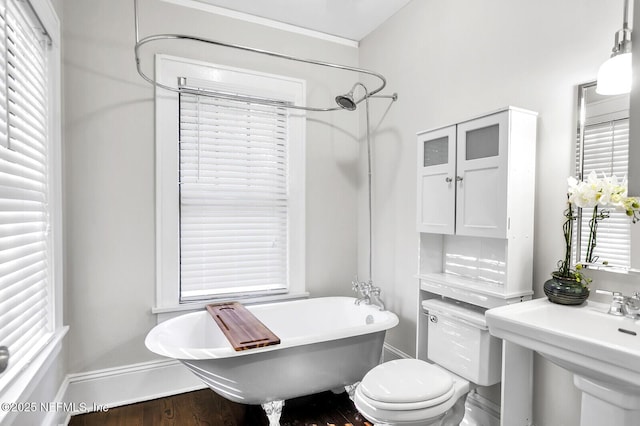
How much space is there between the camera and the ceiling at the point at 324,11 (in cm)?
255

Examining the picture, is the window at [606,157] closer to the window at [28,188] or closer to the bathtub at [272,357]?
the bathtub at [272,357]

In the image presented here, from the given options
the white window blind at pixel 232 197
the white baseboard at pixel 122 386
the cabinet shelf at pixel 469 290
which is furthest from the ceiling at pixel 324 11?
the white baseboard at pixel 122 386

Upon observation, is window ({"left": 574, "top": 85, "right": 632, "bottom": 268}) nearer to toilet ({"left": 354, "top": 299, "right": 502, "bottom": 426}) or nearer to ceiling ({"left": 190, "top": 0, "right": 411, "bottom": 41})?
toilet ({"left": 354, "top": 299, "right": 502, "bottom": 426})

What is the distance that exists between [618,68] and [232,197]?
7.55 feet

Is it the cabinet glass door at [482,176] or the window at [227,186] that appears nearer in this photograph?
the cabinet glass door at [482,176]

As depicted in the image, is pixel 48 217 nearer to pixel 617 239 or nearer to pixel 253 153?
pixel 253 153

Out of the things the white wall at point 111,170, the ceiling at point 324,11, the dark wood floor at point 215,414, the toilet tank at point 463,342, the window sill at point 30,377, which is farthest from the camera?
the ceiling at point 324,11

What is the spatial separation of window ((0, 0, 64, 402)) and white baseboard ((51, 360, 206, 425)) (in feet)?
1.63

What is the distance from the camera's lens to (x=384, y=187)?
2818 mm

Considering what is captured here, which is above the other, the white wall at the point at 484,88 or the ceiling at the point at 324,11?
the ceiling at the point at 324,11

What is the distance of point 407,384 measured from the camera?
1.62 meters

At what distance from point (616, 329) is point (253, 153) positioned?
2334 millimetres

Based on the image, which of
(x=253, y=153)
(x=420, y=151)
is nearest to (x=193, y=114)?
(x=253, y=153)

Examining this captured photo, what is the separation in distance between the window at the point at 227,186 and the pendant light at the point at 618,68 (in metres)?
1.97
